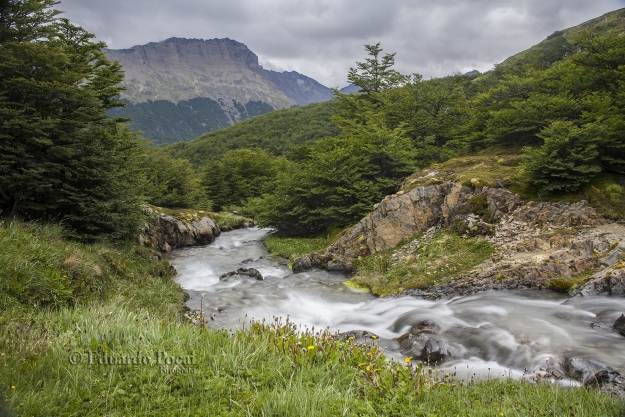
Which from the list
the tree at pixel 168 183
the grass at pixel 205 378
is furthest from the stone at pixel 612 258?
the tree at pixel 168 183

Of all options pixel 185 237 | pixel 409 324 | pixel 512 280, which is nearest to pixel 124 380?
pixel 409 324

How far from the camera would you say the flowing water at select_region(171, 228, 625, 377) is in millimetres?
6789

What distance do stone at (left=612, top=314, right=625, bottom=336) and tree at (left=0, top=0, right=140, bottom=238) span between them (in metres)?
14.2

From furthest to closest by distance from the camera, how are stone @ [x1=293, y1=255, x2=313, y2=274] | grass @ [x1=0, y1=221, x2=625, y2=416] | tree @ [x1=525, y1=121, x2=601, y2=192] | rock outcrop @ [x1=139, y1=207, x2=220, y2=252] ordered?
1. rock outcrop @ [x1=139, y1=207, x2=220, y2=252]
2. stone @ [x1=293, y1=255, x2=313, y2=274]
3. tree @ [x1=525, y1=121, x2=601, y2=192]
4. grass @ [x1=0, y1=221, x2=625, y2=416]

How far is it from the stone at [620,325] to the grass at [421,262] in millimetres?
4636

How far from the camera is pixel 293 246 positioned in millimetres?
22094

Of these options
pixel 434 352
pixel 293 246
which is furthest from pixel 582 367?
pixel 293 246

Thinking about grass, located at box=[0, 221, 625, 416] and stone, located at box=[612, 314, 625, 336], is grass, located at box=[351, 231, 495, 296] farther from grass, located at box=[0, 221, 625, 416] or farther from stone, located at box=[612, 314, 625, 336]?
grass, located at box=[0, 221, 625, 416]

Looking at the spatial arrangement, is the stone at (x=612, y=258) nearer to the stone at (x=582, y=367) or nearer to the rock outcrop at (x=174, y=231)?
the stone at (x=582, y=367)

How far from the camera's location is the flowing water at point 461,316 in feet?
22.3

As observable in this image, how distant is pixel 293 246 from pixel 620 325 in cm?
1664

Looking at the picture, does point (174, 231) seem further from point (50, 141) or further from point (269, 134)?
point (269, 134)

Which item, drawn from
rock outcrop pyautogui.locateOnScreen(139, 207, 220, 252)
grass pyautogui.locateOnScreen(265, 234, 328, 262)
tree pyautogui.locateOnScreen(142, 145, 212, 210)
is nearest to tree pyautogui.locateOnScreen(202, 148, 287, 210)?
tree pyautogui.locateOnScreen(142, 145, 212, 210)

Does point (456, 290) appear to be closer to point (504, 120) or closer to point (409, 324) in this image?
point (409, 324)
